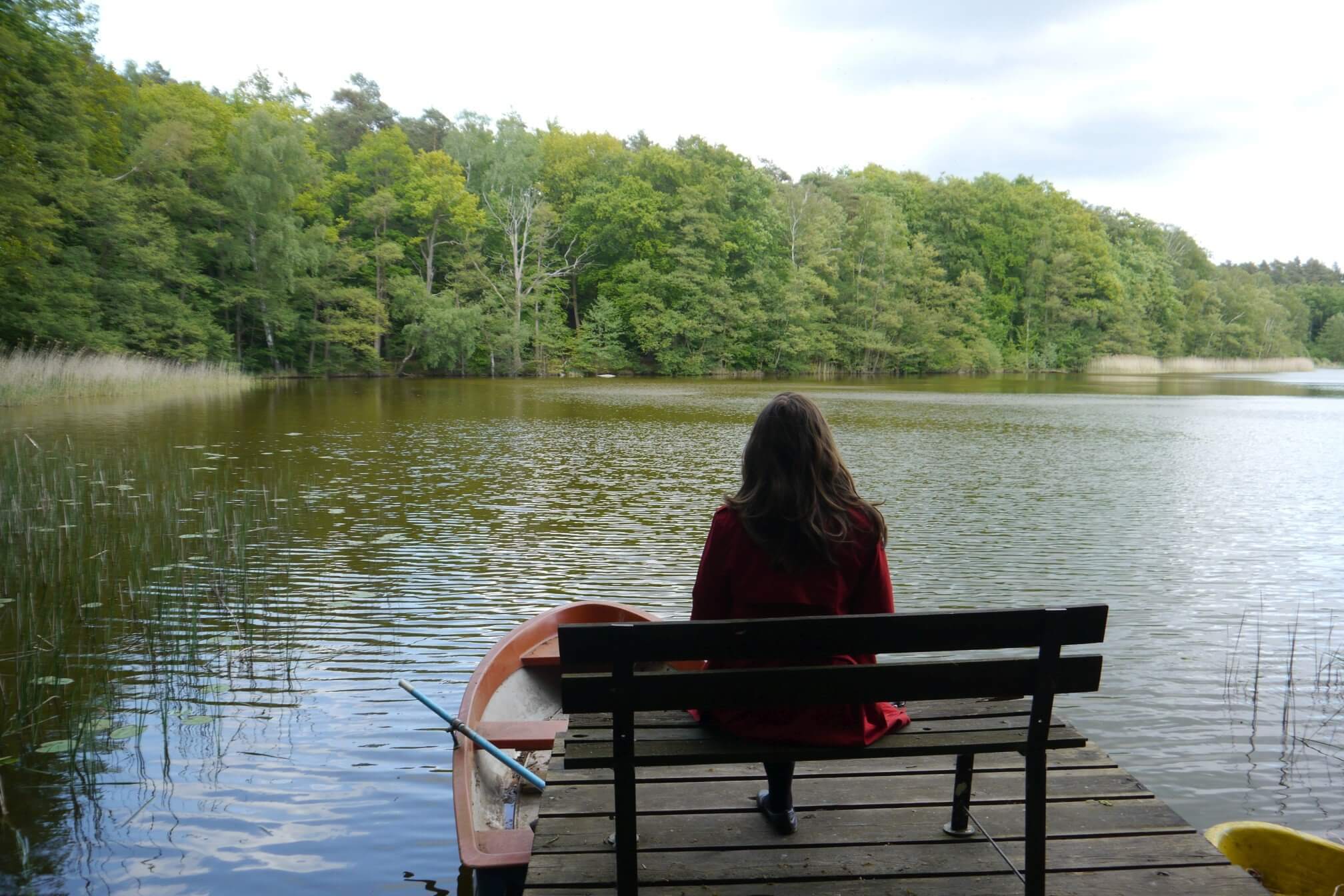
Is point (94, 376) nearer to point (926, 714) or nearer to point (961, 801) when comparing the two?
point (926, 714)

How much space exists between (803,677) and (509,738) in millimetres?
1710

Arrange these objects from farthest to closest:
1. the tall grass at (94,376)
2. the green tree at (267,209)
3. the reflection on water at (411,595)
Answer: the green tree at (267,209) → the tall grass at (94,376) → the reflection on water at (411,595)

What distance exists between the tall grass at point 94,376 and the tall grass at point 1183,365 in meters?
54.6

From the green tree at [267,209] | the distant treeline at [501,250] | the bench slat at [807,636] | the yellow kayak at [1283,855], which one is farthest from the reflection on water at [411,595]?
the green tree at [267,209]

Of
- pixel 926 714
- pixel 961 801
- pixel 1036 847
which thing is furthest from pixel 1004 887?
pixel 926 714

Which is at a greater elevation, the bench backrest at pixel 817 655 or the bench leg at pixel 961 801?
the bench backrest at pixel 817 655

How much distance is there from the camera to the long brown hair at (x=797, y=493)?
2543 mm

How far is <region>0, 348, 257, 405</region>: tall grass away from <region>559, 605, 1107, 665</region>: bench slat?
2240 centimetres

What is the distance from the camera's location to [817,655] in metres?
2.24

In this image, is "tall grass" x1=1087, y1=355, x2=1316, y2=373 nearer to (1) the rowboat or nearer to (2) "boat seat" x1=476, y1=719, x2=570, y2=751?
(1) the rowboat

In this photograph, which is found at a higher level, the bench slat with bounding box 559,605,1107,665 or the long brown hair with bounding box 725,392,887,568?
the long brown hair with bounding box 725,392,887,568

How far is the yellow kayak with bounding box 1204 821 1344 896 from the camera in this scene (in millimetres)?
2850

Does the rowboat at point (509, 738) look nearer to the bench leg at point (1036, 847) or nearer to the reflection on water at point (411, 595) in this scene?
the reflection on water at point (411, 595)

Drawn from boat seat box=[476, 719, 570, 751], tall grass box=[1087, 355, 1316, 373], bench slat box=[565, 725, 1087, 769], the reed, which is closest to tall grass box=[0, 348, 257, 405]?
the reed
